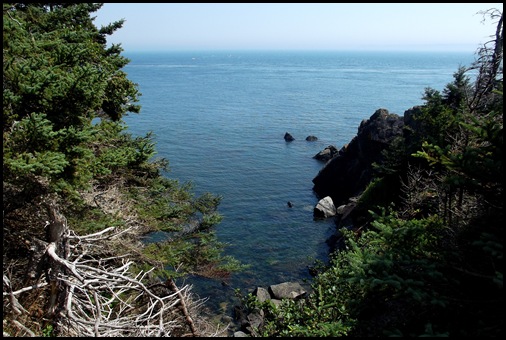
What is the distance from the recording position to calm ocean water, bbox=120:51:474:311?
25875 mm

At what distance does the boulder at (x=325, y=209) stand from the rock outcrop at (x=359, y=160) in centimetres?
264

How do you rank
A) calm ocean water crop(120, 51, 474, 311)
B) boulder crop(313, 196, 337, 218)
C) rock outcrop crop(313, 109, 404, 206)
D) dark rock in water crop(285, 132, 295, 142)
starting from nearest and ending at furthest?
1. calm ocean water crop(120, 51, 474, 311)
2. boulder crop(313, 196, 337, 218)
3. rock outcrop crop(313, 109, 404, 206)
4. dark rock in water crop(285, 132, 295, 142)

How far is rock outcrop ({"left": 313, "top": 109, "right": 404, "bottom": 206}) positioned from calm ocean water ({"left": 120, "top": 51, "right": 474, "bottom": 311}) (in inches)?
82.7

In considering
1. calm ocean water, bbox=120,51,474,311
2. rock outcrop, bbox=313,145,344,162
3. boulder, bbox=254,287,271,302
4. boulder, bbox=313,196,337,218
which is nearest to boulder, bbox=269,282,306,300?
boulder, bbox=254,287,271,302

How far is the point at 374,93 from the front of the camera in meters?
82.8

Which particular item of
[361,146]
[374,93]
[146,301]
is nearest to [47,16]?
[146,301]

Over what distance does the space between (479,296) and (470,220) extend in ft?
7.53

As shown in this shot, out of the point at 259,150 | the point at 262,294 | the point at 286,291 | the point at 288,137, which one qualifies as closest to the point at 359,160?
the point at 259,150

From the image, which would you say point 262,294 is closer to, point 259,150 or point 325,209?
point 325,209

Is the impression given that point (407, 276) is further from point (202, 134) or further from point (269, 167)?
point (202, 134)

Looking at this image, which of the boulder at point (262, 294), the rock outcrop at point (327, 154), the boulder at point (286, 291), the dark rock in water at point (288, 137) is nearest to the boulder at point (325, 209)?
the boulder at point (286, 291)

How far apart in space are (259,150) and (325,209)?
1786cm

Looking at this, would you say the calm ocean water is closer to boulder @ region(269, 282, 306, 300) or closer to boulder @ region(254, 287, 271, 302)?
boulder @ region(254, 287, 271, 302)

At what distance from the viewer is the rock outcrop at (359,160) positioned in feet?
107
